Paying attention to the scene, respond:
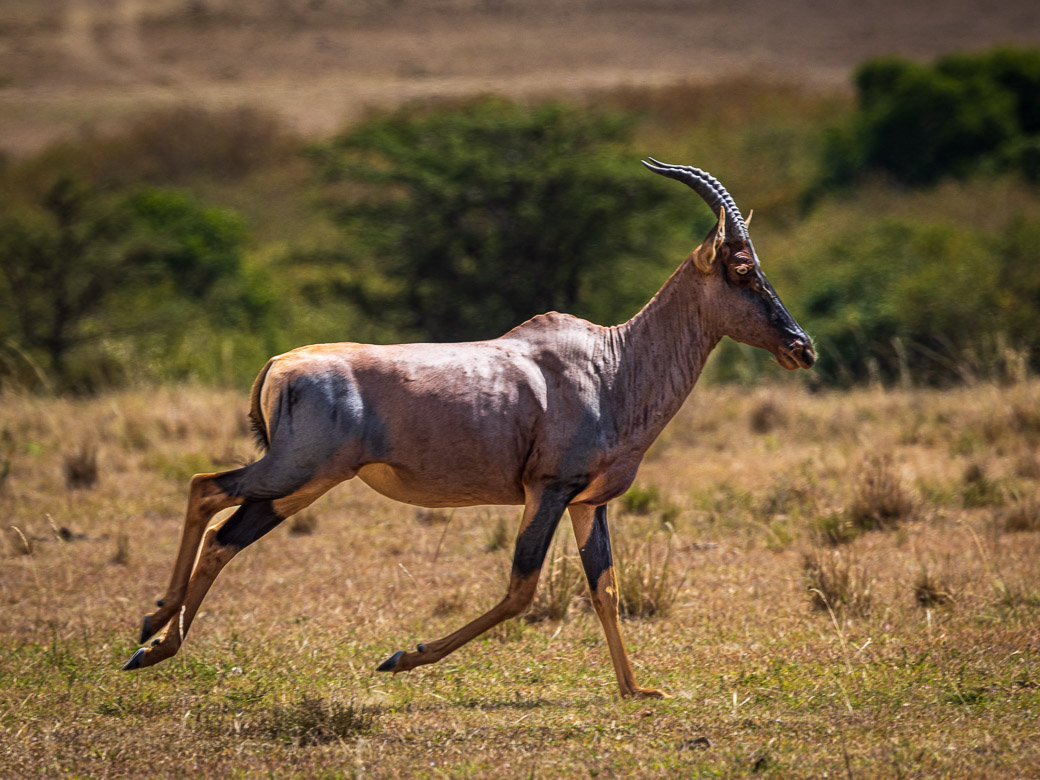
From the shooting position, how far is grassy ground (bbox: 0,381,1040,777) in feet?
18.0

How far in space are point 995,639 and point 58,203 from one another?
16611mm

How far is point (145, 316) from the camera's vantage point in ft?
68.8

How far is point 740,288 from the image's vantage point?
648 centimetres

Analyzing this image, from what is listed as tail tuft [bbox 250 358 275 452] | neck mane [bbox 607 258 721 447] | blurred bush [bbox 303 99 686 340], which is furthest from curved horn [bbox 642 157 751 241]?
blurred bush [bbox 303 99 686 340]

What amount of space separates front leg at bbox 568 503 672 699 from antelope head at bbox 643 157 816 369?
3.75 ft

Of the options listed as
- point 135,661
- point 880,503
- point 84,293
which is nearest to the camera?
point 135,661

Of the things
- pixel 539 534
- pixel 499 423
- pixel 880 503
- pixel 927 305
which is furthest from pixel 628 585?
pixel 927 305

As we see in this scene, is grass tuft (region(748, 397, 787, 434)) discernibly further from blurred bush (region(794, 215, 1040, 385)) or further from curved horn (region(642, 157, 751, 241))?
curved horn (region(642, 157, 751, 241))

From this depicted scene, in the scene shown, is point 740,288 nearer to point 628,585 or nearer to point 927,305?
point 628,585

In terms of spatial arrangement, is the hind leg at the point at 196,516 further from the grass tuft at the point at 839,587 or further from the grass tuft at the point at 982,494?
the grass tuft at the point at 982,494

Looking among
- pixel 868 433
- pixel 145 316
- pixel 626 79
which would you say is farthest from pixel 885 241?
pixel 626 79

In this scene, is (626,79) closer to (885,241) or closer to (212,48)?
(212,48)

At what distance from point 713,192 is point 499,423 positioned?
157 cm

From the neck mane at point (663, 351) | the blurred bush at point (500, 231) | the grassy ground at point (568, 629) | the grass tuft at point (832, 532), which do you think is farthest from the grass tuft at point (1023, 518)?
the blurred bush at point (500, 231)
